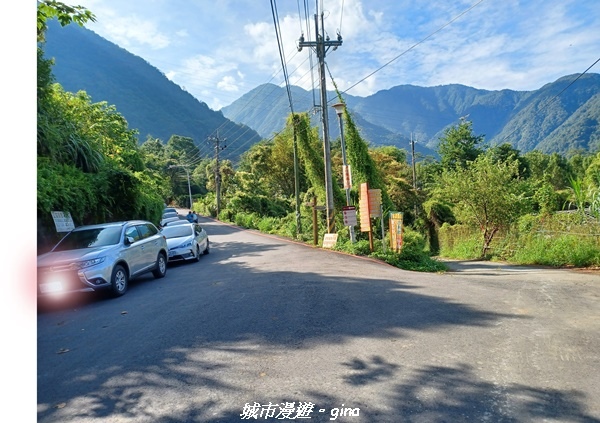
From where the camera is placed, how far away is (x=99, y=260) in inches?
315

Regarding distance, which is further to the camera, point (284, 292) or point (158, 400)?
point (284, 292)

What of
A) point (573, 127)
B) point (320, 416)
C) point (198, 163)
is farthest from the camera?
point (573, 127)

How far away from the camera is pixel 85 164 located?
15.0 metres

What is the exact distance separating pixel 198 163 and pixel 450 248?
3376 inches

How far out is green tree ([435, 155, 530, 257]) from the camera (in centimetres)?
1723

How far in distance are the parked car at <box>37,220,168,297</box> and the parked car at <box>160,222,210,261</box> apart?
2994 mm

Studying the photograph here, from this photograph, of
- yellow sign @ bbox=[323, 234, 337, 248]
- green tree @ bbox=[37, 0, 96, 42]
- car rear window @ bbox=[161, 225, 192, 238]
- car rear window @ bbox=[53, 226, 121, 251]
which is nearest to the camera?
green tree @ bbox=[37, 0, 96, 42]

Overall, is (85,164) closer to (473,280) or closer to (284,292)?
(284,292)

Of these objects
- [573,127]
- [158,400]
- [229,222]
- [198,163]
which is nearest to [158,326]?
[158,400]

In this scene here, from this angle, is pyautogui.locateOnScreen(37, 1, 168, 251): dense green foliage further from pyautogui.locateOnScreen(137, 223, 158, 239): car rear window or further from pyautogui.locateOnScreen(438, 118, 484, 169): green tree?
pyautogui.locateOnScreen(438, 118, 484, 169): green tree

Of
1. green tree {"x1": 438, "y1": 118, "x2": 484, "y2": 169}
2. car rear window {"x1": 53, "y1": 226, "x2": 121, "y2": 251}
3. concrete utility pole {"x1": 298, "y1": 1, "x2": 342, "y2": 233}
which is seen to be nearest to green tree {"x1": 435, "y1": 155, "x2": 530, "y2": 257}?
concrete utility pole {"x1": 298, "y1": 1, "x2": 342, "y2": 233}

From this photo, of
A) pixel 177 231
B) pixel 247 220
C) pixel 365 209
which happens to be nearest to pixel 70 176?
pixel 177 231

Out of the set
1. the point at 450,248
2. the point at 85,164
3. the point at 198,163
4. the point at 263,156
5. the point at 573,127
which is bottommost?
the point at 450,248

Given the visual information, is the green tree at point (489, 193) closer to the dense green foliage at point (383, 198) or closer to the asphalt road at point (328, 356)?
the dense green foliage at point (383, 198)
